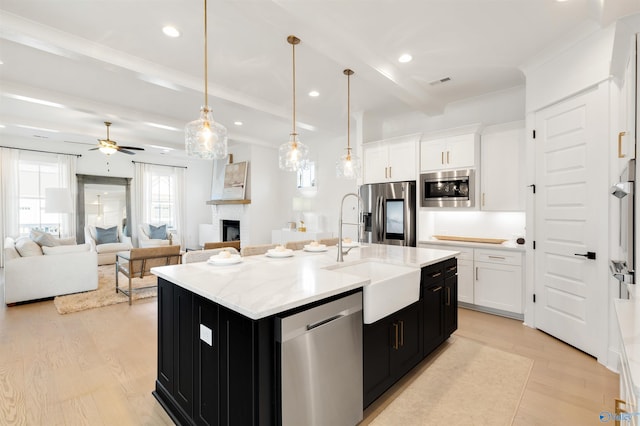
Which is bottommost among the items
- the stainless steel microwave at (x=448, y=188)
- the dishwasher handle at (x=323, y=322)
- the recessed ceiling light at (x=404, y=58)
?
the dishwasher handle at (x=323, y=322)

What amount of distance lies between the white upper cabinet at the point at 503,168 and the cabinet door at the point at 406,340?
2.32 m

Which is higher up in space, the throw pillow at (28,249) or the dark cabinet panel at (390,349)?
the throw pillow at (28,249)

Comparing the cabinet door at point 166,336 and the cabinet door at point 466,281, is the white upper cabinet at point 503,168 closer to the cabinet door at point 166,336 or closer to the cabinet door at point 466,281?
the cabinet door at point 466,281

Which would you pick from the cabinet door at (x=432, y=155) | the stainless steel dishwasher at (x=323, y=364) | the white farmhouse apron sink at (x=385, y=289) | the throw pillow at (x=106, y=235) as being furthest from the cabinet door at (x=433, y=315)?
the throw pillow at (x=106, y=235)

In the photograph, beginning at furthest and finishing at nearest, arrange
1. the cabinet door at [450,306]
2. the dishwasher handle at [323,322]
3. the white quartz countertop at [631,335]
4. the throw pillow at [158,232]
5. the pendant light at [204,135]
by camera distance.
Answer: the throw pillow at [158,232] → the cabinet door at [450,306] → the pendant light at [204,135] → the dishwasher handle at [323,322] → the white quartz countertop at [631,335]

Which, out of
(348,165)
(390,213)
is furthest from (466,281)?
(348,165)

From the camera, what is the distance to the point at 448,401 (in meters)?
2.13

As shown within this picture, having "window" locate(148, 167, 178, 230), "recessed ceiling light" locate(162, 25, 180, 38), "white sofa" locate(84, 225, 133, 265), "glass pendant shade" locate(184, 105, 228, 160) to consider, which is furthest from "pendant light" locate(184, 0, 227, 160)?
"window" locate(148, 167, 178, 230)

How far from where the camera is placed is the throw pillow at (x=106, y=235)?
7.40m

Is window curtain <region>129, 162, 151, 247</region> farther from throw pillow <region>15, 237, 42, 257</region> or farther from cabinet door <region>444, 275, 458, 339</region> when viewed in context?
cabinet door <region>444, 275, 458, 339</region>

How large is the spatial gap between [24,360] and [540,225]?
5207mm

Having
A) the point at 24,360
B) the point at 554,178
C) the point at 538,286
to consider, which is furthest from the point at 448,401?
the point at 24,360

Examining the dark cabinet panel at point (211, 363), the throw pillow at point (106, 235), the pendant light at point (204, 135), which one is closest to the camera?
the dark cabinet panel at point (211, 363)

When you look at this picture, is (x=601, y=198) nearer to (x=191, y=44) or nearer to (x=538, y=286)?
(x=538, y=286)
